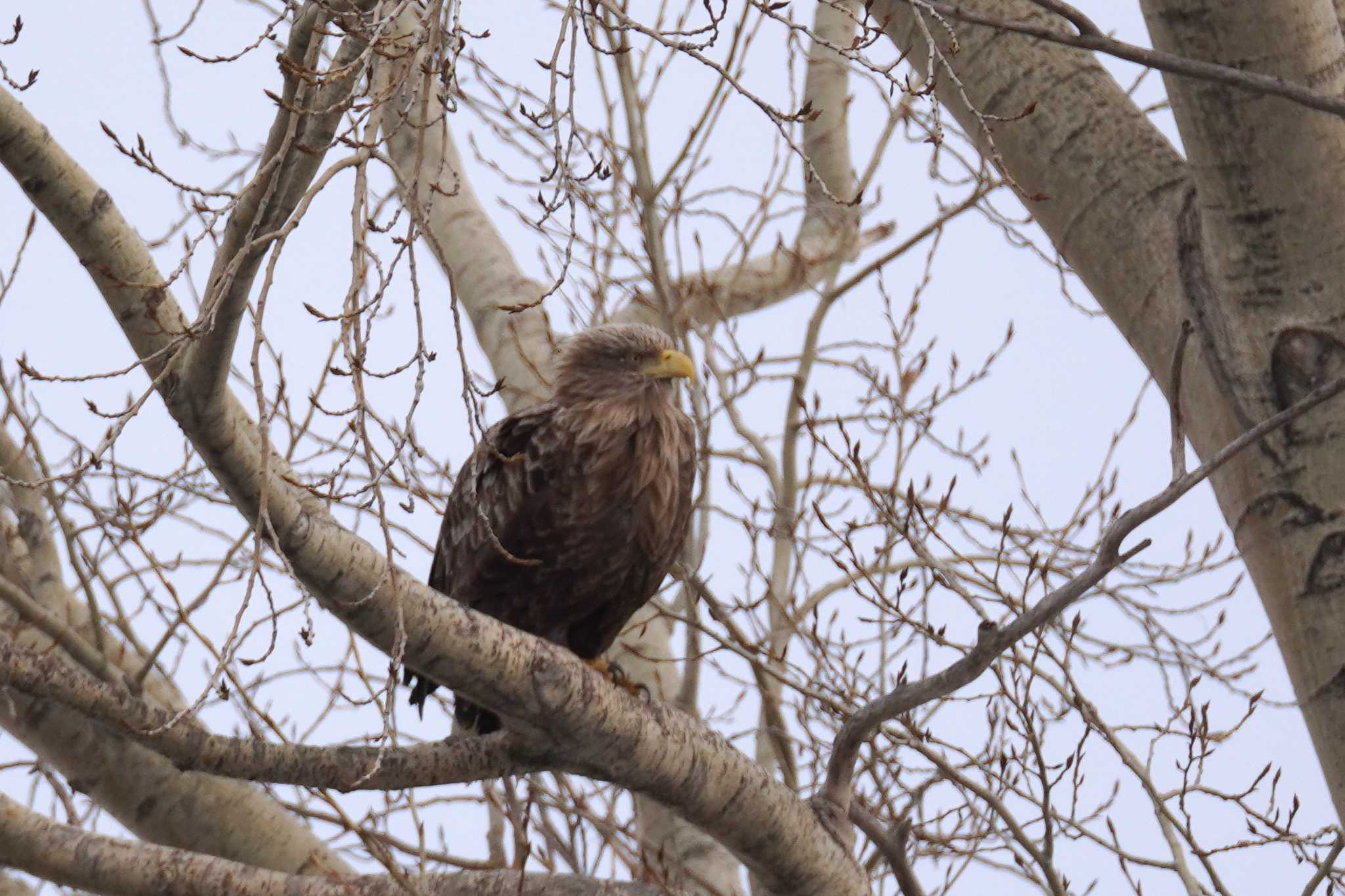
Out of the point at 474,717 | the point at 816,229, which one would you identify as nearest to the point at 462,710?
the point at 474,717

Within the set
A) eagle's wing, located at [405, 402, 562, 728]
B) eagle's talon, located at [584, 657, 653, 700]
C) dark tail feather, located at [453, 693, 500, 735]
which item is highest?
eagle's wing, located at [405, 402, 562, 728]

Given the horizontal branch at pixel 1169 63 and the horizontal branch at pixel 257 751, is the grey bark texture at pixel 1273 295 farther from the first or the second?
the horizontal branch at pixel 257 751

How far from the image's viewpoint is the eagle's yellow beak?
14.9ft

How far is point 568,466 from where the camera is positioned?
419 cm

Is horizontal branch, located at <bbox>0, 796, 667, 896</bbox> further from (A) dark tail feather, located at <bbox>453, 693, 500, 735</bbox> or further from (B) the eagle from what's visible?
(B) the eagle

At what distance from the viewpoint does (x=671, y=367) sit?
455 cm

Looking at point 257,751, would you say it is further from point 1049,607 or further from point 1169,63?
point 1169,63

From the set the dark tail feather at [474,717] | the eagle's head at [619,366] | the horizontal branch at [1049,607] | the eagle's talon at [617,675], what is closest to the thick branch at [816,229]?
the eagle's head at [619,366]

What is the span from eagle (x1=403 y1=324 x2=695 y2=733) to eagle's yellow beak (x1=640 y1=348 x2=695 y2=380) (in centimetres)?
6

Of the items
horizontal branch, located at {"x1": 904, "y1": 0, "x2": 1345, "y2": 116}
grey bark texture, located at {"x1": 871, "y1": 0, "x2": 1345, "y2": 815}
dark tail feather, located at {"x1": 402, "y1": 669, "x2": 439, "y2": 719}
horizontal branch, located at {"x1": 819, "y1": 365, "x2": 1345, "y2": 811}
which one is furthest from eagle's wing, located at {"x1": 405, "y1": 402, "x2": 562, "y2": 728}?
horizontal branch, located at {"x1": 904, "y1": 0, "x2": 1345, "y2": 116}

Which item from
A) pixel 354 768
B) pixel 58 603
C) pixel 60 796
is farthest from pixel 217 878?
pixel 60 796

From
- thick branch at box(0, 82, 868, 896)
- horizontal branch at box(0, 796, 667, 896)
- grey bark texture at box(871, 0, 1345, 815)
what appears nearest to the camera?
thick branch at box(0, 82, 868, 896)

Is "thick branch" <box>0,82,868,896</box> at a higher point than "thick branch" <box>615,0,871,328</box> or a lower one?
lower

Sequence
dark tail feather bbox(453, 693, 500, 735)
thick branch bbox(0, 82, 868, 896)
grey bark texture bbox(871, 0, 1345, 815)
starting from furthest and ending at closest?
dark tail feather bbox(453, 693, 500, 735)
grey bark texture bbox(871, 0, 1345, 815)
thick branch bbox(0, 82, 868, 896)
